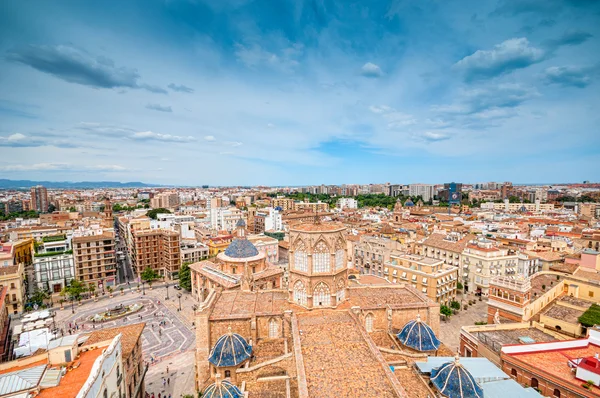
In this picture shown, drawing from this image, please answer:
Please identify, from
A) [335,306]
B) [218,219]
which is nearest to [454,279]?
[335,306]

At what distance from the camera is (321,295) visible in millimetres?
23609

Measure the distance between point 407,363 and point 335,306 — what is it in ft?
20.7

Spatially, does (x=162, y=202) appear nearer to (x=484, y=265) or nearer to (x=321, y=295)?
(x=484, y=265)

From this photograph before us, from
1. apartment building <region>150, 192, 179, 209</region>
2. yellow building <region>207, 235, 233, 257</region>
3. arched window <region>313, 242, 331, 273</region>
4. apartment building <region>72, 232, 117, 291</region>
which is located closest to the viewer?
arched window <region>313, 242, 331, 273</region>

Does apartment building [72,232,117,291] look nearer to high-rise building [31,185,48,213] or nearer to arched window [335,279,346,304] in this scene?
arched window [335,279,346,304]

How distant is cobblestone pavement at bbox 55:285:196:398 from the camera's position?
98.9 feet

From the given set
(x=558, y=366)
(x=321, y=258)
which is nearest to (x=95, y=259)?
(x=321, y=258)

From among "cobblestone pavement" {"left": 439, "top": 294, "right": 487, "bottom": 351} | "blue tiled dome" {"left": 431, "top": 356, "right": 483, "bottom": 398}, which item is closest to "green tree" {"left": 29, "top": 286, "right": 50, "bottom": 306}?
"blue tiled dome" {"left": 431, "top": 356, "right": 483, "bottom": 398}

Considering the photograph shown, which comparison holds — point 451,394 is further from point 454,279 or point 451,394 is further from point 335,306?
point 454,279

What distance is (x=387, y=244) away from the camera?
51.5 meters

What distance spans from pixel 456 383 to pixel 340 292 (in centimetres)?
970

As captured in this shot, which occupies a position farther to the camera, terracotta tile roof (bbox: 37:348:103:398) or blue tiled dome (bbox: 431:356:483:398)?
blue tiled dome (bbox: 431:356:483:398)

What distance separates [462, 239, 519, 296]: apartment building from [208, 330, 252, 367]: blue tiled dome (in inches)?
1650

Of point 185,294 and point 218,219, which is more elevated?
point 218,219
